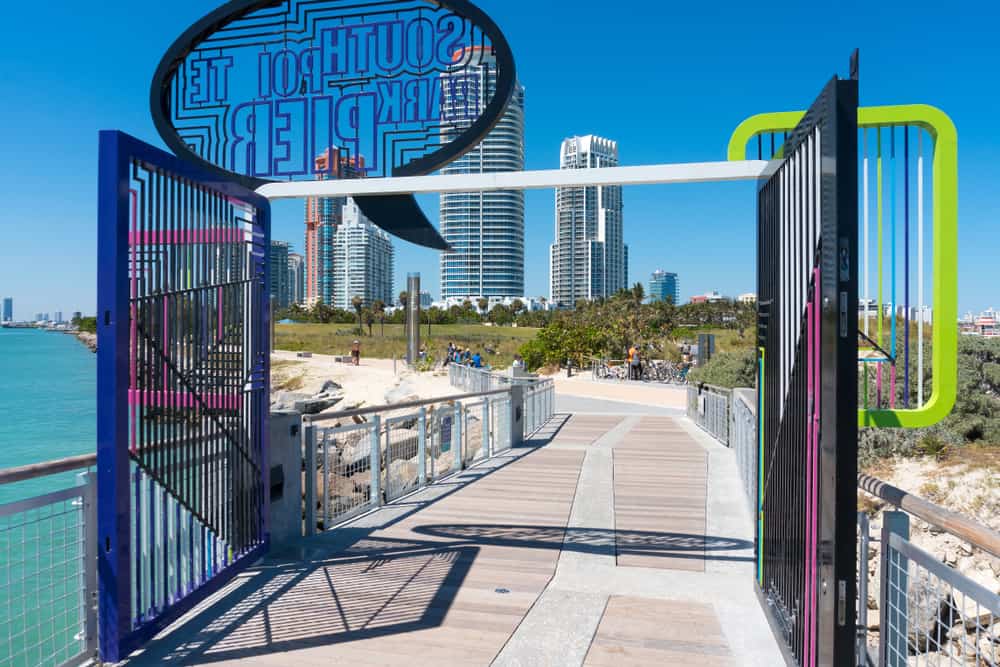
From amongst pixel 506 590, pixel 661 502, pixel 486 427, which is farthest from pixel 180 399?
pixel 486 427

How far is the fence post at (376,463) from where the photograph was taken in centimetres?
663

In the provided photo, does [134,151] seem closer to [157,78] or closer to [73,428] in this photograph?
[157,78]

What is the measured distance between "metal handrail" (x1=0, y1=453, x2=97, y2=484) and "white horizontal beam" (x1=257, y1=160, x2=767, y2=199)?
2.18 m

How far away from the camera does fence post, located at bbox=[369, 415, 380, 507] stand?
21.7 ft

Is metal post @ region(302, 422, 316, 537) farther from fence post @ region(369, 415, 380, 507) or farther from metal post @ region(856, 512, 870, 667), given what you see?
metal post @ region(856, 512, 870, 667)

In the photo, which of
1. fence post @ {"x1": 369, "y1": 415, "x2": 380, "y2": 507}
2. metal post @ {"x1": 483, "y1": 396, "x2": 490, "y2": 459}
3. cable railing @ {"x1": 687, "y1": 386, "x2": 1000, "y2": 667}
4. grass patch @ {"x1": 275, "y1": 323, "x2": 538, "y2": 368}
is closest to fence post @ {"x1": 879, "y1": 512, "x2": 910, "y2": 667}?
cable railing @ {"x1": 687, "y1": 386, "x2": 1000, "y2": 667}

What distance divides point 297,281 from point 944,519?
15386cm

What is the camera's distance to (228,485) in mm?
4648

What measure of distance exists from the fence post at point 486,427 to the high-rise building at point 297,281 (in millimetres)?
117619

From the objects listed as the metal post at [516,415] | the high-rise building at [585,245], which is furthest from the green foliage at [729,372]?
the high-rise building at [585,245]

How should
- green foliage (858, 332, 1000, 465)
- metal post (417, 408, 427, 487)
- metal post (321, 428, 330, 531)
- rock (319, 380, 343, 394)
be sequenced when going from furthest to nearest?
1. rock (319, 380, 343, 394)
2. green foliage (858, 332, 1000, 465)
3. metal post (417, 408, 427, 487)
4. metal post (321, 428, 330, 531)

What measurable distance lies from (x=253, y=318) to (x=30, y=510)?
206cm

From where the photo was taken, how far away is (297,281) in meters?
150

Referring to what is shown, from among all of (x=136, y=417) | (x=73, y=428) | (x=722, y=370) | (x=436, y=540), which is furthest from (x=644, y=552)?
(x=73, y=428)
